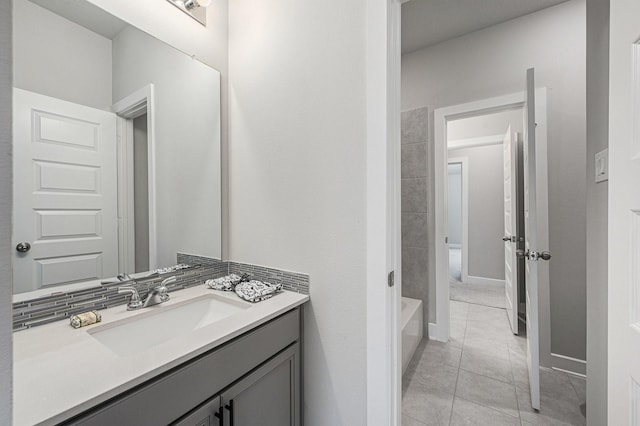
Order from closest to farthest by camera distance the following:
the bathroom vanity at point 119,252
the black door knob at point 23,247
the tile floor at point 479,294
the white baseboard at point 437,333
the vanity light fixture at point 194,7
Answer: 1. the bathroom vanity at point 119,252
2. the black door knob at point 23,247
3. the vanity light fixture at point 194,7
4. the white baseboard at point 437,333
5. the tile floor at point 479,294

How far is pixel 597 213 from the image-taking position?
110 cm

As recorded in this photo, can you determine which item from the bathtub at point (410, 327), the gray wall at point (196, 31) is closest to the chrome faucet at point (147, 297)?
the gray wall at point (196, 31)

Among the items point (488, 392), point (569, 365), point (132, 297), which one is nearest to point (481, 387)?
point (488, 392)

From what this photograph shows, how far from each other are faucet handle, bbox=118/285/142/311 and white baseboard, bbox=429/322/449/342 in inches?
93.5

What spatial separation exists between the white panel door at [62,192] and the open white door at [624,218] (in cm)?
168

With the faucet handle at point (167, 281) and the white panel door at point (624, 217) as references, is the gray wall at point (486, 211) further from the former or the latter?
the faucet handle at point (167, 281)

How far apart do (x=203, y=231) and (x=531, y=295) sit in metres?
1.96

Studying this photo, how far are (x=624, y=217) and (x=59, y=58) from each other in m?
1.85

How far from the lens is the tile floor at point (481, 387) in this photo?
1.51 meters

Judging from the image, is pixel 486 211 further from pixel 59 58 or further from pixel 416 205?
pixel 59 58

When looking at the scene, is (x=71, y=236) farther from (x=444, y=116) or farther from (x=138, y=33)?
(x=444, y=116)

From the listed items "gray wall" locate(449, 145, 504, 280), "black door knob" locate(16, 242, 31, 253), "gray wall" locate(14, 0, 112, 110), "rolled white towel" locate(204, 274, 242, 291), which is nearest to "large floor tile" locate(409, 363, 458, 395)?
"rolled white towel" locate(204, 274, 242, 291)

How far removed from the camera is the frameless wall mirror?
90 cm

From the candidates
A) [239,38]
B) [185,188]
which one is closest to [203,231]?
[185,188]
